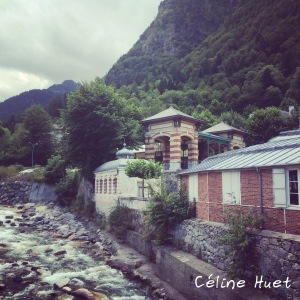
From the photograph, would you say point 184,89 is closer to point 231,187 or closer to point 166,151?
point 166,151

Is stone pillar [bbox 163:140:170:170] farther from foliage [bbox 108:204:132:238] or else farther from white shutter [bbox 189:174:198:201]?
white shutter [bbox 189:174:198:201]

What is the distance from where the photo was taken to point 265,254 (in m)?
10.8

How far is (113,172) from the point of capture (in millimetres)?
28453

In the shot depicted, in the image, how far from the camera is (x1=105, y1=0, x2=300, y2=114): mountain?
76.9m

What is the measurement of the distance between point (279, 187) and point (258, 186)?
1099 mm

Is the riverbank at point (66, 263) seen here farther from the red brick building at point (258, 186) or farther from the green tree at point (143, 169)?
the green tree at point (143, 169)

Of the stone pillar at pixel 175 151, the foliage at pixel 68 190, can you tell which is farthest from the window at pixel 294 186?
the foliage at pixel 68 190

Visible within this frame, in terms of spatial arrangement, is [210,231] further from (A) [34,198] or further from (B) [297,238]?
(A) [34,198]

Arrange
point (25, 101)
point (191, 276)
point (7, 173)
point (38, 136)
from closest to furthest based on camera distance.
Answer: point (191, 276) → point (7, 173) → point (38, 136) → point (25, 101)

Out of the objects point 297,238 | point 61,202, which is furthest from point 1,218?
point 297,238

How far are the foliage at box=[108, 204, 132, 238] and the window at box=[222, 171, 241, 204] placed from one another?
10.5 m

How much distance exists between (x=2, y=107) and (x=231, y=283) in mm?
173096

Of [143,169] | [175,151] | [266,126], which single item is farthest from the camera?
[266,126]

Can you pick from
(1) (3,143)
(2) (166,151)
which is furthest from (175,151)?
(1) (3,143)
